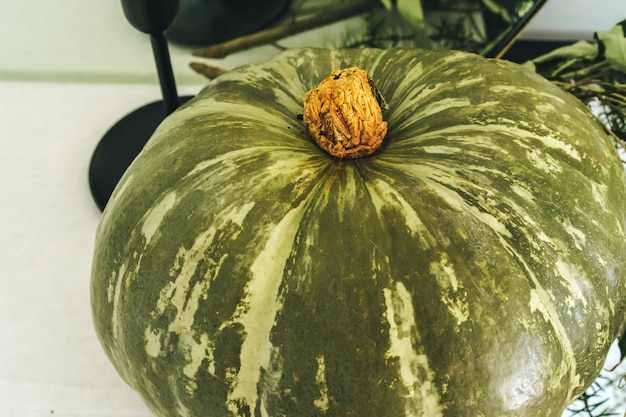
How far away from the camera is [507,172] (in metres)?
0.48

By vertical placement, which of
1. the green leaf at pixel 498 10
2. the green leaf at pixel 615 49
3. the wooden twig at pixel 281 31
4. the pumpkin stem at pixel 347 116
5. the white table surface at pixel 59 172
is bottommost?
the white table surface at pixel 59 172

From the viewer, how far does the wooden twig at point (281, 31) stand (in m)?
1.06

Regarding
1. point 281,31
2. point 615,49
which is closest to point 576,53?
point 615,49

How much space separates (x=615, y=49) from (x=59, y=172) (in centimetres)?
79

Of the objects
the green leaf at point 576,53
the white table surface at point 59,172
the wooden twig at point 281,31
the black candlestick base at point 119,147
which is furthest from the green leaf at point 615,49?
the black candlestick base at point 119,147

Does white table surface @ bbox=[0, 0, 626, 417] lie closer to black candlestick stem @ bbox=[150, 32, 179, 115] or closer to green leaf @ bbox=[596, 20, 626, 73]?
black candlestick stem @ bbox=[150, 32, 179, 115]

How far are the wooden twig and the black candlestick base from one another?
0.41 feet

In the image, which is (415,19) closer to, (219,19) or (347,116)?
(219,19)

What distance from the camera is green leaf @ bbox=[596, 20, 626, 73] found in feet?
2.48

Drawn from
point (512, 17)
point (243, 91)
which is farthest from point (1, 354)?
point (512, 17)

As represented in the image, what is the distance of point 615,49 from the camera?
759mm

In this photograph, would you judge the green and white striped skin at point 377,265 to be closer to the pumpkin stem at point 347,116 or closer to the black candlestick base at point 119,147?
the pumpkin stem at point 347,116

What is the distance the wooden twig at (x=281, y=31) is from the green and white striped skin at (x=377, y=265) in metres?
0.55

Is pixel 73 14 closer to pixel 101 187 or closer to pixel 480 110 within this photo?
pixel 101 187
